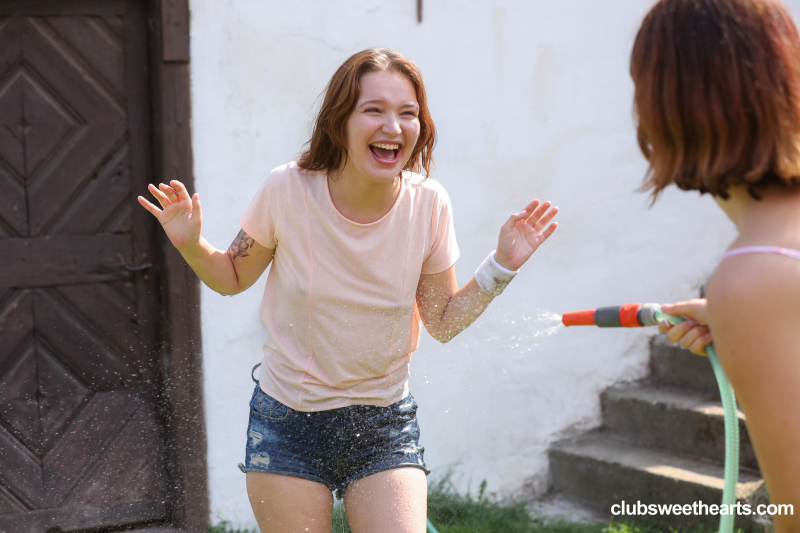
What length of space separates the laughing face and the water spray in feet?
2.47

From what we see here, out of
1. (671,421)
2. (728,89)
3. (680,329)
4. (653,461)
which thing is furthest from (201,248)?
(671,421)

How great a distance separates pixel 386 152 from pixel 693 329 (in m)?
1.13

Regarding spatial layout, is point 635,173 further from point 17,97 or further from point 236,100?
point 17,97

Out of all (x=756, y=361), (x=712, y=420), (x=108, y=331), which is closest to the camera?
(x=756, y=361)

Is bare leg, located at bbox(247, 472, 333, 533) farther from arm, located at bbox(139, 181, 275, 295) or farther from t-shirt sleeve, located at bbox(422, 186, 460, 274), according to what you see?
t-shirt sleeve, located at bbox(422, 186, 460, 274)

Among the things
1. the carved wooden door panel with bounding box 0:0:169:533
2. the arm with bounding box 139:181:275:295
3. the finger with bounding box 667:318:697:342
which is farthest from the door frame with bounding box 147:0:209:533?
the finger with bounding box 667:318:697:342

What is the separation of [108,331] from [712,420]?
343cm

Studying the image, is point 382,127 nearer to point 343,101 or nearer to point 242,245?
point 343,101

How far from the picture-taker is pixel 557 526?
15.2 ft

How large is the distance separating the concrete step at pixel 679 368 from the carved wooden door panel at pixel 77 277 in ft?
10.5

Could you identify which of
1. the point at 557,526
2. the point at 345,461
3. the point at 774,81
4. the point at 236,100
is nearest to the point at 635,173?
the point at 557,526

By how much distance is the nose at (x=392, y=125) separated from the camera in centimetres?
259

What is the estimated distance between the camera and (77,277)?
4.28 metres

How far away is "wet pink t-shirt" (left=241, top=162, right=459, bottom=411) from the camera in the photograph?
101 inches
